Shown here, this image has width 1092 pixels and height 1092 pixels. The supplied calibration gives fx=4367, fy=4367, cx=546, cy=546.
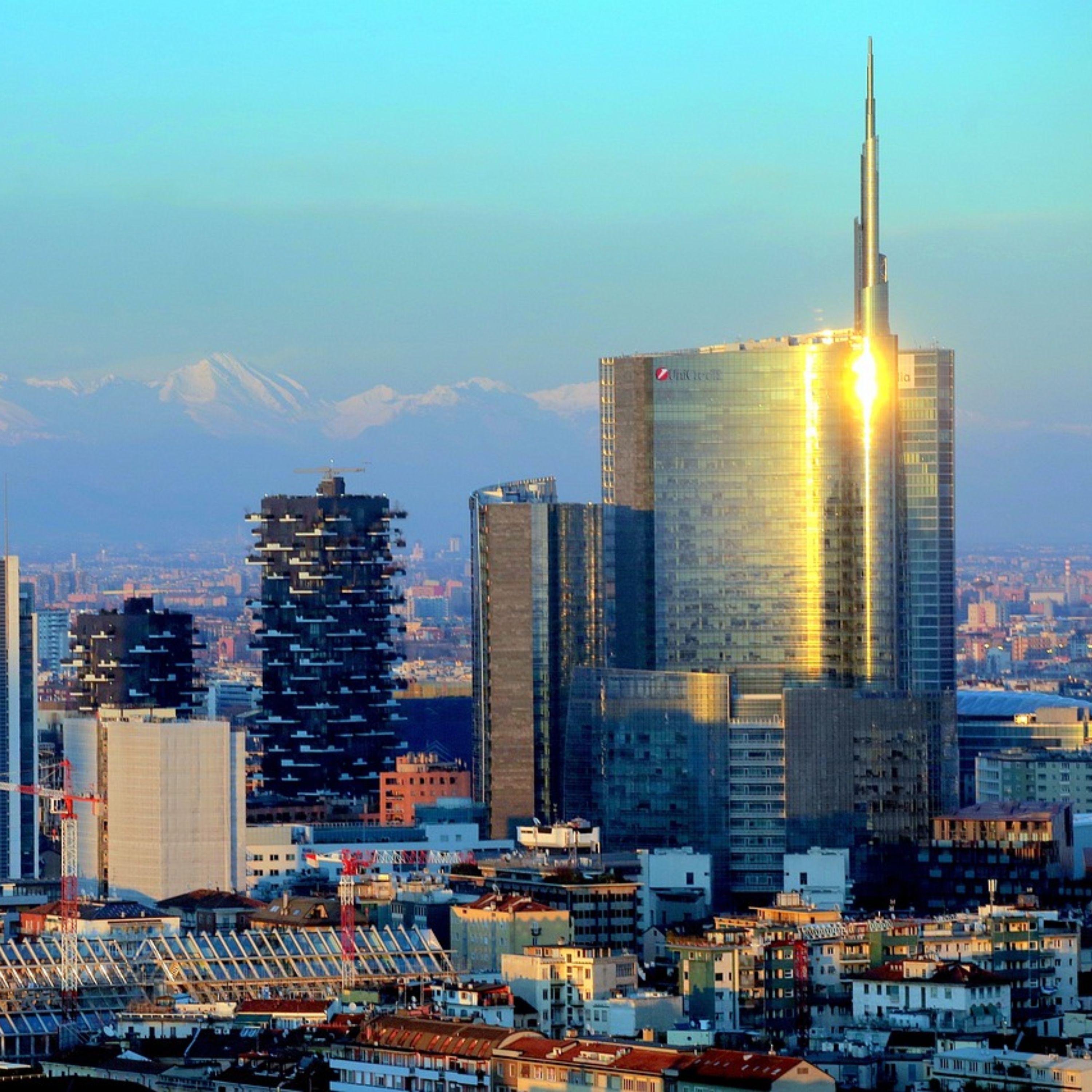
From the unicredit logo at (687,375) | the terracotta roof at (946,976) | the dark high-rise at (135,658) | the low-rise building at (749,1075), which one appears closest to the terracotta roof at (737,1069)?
the low-rise building at (749,1075)

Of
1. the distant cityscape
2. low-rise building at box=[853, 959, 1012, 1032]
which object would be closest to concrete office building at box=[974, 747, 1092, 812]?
the distant cityscape

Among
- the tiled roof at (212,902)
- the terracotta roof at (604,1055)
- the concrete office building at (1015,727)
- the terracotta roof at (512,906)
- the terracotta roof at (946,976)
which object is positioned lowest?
the terracotta roof at (604,1055)

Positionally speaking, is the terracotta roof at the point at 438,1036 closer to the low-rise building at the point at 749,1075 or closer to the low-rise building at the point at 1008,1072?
the low-rise building at the point at 749,1075

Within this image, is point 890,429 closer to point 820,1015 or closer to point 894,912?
point 894,912

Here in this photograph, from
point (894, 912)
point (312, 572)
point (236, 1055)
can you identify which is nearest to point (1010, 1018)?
point (236, 1055)

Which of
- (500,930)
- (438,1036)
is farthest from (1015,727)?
(438,1036)

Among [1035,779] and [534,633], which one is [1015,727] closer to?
[1035,779]

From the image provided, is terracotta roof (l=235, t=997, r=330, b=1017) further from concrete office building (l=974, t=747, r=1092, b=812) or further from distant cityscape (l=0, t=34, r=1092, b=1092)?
concrete office building (l=974, t=747, r=1092, b=812)
